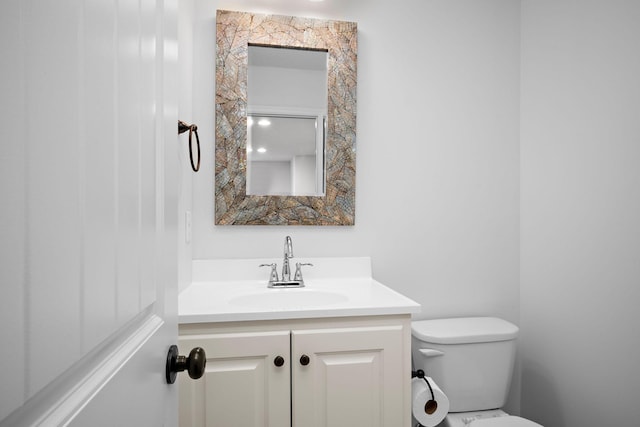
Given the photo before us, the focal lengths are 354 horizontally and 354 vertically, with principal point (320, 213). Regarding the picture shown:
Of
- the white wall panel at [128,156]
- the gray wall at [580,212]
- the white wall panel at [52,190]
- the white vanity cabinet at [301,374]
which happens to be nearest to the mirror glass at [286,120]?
the white vanity cabinet at [301,374]

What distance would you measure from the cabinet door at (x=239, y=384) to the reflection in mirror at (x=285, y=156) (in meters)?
0.72

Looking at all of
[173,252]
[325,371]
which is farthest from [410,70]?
[173,252]

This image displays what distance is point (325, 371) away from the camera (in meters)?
1.15

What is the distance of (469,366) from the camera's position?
149cm

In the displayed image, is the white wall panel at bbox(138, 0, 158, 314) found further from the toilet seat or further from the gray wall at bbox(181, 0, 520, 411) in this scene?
the toilet seat

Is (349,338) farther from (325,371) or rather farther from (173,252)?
(173,252)

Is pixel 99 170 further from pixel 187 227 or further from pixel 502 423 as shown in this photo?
pixel 502 423

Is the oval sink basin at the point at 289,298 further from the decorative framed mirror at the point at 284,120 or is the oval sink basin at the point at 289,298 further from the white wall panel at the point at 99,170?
the white wall panel at the point at 99,170

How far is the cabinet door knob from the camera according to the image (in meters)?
0.58

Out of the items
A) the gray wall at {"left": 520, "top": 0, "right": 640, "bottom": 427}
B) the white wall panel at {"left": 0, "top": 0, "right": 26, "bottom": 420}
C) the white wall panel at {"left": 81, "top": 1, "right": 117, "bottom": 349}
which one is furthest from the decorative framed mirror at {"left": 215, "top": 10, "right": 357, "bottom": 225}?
the white wall panel at {"left": 0, "top": 0, "right": 26, "bottom": 420}

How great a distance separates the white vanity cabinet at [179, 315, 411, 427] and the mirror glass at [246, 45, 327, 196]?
2.30 feet

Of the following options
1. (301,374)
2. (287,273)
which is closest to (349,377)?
(301,374)

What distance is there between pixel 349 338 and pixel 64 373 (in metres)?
0.97

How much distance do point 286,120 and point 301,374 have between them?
110cm
